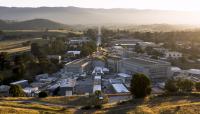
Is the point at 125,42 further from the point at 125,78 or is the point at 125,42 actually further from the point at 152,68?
the point at 125,78

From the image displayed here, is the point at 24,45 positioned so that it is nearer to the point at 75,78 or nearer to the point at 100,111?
the point at 75,78

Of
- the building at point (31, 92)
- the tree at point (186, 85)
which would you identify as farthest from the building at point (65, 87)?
the tree at point (186, 85)

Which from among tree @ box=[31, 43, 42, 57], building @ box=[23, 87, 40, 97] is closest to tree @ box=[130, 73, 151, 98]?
building @ box=[23, 87, 40, 97]

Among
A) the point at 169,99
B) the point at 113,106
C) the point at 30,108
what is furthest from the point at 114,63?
the point at 30,108

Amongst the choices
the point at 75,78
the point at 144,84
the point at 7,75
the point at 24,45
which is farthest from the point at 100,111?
the point at 24,45

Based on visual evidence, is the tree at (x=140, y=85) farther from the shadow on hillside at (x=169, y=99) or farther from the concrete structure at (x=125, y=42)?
the concrete structure at (x=125, y=42)

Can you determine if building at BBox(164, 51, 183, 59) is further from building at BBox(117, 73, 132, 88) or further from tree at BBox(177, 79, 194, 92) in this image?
tree at BBox(177, 79, 194, 92)

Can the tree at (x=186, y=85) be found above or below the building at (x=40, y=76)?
above
